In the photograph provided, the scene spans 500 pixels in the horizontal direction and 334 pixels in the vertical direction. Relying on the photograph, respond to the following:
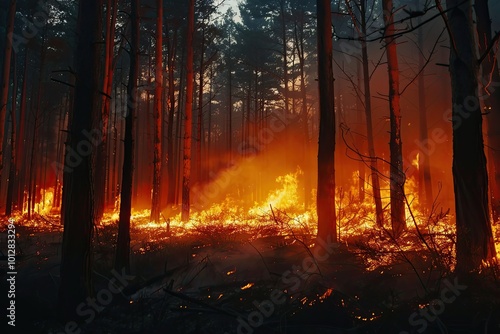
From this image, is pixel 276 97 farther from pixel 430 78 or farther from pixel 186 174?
pixel 186 174

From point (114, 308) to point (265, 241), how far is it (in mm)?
3693

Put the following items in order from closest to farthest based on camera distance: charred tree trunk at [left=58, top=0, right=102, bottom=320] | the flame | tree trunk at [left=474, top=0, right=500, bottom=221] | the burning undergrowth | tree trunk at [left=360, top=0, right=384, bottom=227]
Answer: the burning undergrowth
charred tree trunk at [left=58, top=0, right=102, bottom=320]
the flame
tree trunk at [left=474, top=0, right=500, bottom=221]
tree trunk at [left=360, top=0, right=384, bottom=227]

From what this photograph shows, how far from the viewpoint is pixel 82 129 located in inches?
200

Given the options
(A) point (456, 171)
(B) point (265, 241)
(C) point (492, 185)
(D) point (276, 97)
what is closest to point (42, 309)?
(B) point (265, 241)

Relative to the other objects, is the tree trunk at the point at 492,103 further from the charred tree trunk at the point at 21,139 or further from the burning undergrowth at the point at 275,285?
the charred tree trunk at the point at 21,139

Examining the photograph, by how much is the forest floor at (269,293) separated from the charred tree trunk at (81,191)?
316mm

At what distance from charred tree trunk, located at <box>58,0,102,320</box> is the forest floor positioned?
316 mm

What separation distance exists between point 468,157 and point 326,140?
3169mm

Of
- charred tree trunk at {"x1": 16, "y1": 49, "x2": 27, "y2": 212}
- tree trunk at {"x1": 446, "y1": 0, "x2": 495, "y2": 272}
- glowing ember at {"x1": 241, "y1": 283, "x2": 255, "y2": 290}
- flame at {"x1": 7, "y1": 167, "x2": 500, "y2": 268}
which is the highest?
charred tree trunk at {"x1": 16, "y1": 49, "x2": 27, "y2": 212}

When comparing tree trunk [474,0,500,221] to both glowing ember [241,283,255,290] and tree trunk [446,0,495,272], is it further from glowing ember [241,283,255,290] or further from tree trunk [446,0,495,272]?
glowing ember [241,283,255,290]

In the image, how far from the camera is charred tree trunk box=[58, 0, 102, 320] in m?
5.06

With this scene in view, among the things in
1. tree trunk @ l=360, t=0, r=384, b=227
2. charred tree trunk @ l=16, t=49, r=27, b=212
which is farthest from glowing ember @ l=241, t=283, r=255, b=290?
charred tree trunk @ l=16, t=49, r=27, b=212

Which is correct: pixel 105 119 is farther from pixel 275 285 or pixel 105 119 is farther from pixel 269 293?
pixel 269 293

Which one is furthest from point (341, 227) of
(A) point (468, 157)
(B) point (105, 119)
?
(B) point (105, 119)
